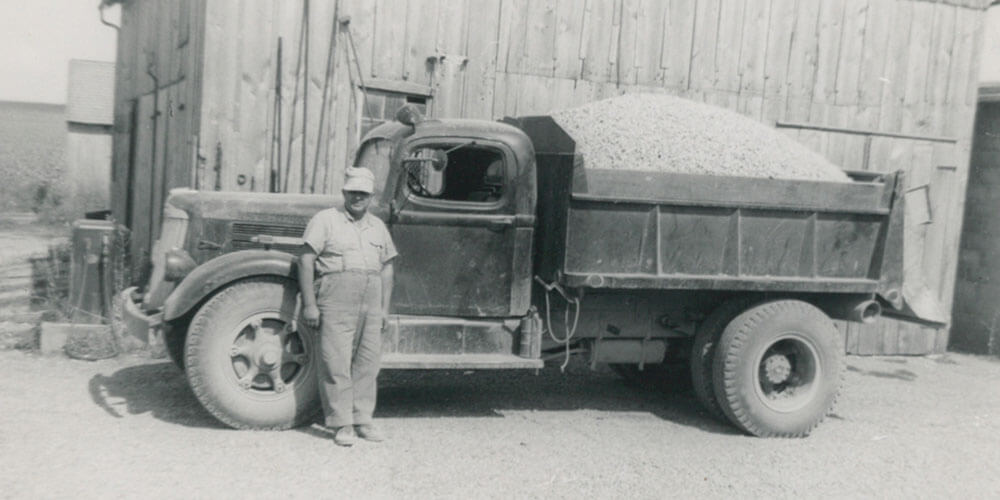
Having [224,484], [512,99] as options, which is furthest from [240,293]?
[512,99]

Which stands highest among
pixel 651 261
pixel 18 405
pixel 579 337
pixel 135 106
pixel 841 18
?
pixel 841 18

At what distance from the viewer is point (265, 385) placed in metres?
6.14

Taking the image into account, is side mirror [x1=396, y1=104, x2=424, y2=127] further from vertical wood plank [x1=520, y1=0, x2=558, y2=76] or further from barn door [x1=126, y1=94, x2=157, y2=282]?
barn door [x1=126, y1=94, x2=157, y2=282]

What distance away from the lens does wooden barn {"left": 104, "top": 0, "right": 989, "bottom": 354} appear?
327 inches

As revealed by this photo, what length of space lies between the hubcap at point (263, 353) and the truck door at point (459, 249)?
0.79 metres

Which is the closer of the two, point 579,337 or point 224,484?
point 224,484

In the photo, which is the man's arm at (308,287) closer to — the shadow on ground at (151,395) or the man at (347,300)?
the man at (347,300)

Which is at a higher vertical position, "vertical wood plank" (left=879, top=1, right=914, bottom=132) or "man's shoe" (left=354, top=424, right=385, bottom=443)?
"vertical wood plank" (left=879, top=1, right=914, bottom=132)

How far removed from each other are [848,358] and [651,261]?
5018 millimetres

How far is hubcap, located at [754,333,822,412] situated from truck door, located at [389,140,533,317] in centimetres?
193

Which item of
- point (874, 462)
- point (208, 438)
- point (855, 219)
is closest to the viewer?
point (208, 438)

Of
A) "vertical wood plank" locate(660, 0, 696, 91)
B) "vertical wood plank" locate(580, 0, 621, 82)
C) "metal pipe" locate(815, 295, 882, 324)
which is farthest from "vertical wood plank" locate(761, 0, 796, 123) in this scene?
"metal pipe" locate(815, 295, 882, 324)

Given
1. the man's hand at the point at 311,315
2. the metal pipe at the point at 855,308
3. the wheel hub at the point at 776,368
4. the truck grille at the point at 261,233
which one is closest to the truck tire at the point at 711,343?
the wheel hub at the point at 776,368

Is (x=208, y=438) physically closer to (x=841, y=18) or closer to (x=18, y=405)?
(x=18, y=405)
